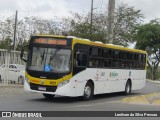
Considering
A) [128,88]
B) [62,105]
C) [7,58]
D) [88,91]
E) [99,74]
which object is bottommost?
[128,88]

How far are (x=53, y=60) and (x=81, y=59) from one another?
158 centimetres

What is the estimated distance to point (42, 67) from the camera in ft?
66.8

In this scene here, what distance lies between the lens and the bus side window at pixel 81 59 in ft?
68.4

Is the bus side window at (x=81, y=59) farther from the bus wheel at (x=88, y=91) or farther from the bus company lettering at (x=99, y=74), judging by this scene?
the bus company lettering at (x=99, y=74)

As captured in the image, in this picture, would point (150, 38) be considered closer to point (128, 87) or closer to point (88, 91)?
point (128, 87)

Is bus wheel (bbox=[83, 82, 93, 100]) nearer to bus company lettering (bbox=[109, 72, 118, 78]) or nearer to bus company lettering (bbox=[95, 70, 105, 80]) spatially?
bus company lettering (bbox=[95, 70, 105, 80])

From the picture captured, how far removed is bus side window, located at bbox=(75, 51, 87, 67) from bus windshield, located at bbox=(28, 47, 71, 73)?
656 mm

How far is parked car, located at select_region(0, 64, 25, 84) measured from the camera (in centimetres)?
2993

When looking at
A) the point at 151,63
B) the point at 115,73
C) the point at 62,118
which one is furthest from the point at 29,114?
the point at 151,63

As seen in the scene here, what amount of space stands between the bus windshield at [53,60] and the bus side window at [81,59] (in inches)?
25.8

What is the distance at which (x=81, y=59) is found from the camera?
21234 mm

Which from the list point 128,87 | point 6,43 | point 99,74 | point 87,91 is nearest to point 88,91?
point 87,91

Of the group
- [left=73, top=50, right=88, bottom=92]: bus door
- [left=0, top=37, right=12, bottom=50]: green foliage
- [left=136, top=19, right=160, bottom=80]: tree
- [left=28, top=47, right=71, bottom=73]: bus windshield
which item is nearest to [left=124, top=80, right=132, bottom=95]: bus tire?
[left=73, top=50, right=88, bottom=92]: bus door

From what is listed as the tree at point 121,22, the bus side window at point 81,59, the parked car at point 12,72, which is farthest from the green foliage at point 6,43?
the bus side window at point 81,59
